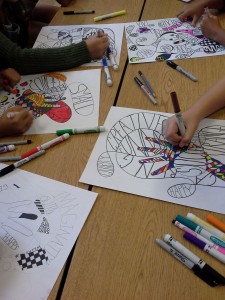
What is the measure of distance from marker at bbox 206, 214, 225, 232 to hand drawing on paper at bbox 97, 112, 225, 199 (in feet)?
0.22

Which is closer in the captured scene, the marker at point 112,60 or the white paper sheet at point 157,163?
the white paper sheet at point 157,163

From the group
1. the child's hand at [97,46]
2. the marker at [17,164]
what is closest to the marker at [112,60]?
the child's hand at [97,46]

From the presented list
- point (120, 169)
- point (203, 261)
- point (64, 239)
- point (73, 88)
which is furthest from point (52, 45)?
point (203, 261)

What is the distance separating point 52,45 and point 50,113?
382mm

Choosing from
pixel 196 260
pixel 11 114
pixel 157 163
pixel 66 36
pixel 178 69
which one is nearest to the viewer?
pixel 196 260

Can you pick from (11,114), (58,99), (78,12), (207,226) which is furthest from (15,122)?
(78,12)

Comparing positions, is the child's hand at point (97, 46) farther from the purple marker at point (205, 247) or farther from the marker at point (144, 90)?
the purple marker at point (205, 247)

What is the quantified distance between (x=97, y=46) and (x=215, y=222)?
70 cm

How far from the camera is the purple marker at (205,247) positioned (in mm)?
542

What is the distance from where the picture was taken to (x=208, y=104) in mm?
775

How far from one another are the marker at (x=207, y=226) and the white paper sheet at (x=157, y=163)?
4 centimetres

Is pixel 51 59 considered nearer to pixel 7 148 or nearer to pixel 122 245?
pixel 7 148

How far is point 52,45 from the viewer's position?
1.11 metres

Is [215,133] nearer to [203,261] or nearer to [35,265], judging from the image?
[203,261]
